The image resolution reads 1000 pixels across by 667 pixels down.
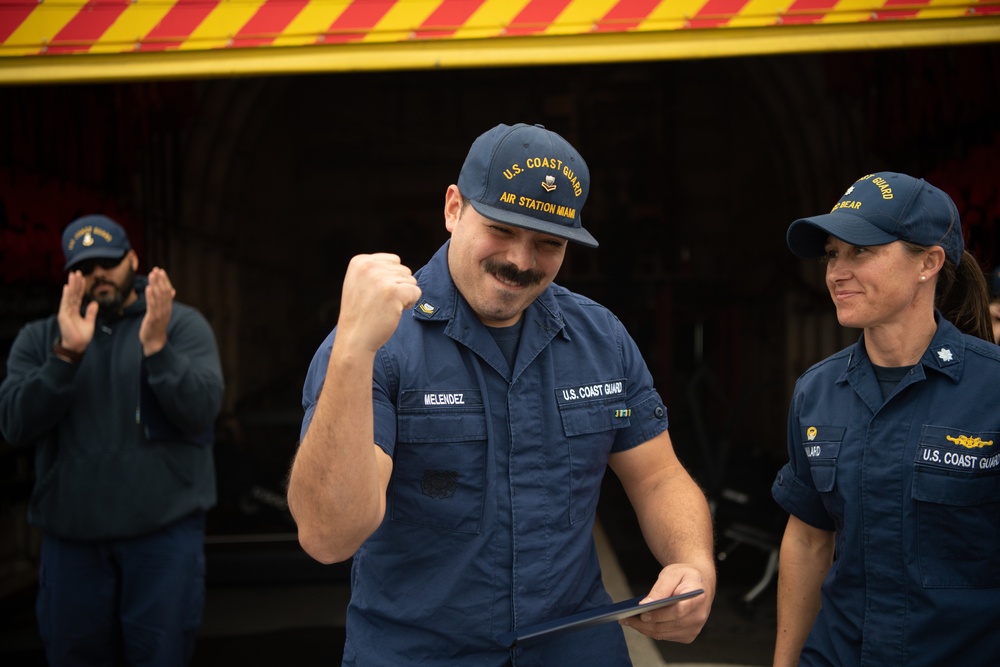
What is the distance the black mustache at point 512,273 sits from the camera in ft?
6.50

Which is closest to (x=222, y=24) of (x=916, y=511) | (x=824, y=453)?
(x=824, y=453)

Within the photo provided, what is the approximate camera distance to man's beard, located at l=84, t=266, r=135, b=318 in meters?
3.75

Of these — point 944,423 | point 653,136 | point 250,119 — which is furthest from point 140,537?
point 653,136

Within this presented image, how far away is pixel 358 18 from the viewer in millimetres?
2926

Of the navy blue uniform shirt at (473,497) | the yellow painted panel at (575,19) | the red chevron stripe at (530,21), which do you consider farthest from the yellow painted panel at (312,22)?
the navy blue uniform shirt at (473,497)

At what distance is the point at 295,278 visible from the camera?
12.0m

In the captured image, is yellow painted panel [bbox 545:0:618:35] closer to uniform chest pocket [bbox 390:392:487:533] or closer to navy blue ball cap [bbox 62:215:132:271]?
uniform chest pocket [bbox 390:392:487:533]

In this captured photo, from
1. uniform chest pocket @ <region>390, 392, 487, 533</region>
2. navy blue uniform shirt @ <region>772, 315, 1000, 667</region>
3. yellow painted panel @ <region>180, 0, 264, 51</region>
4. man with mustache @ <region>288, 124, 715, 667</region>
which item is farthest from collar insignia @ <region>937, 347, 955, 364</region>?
yellow painted panel @ <region>180, 0, 264, 51</region>

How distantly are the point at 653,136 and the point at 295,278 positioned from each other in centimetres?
525

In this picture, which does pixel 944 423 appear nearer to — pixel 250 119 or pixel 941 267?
pixel 941 267

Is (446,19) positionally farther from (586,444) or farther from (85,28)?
(586,444)

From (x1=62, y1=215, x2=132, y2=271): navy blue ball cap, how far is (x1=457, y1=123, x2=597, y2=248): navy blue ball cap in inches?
92.0

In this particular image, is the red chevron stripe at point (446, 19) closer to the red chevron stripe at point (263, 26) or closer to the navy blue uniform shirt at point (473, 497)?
the red chevron stripe at point (263, 26)

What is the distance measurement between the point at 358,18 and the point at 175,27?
2.02 feet
